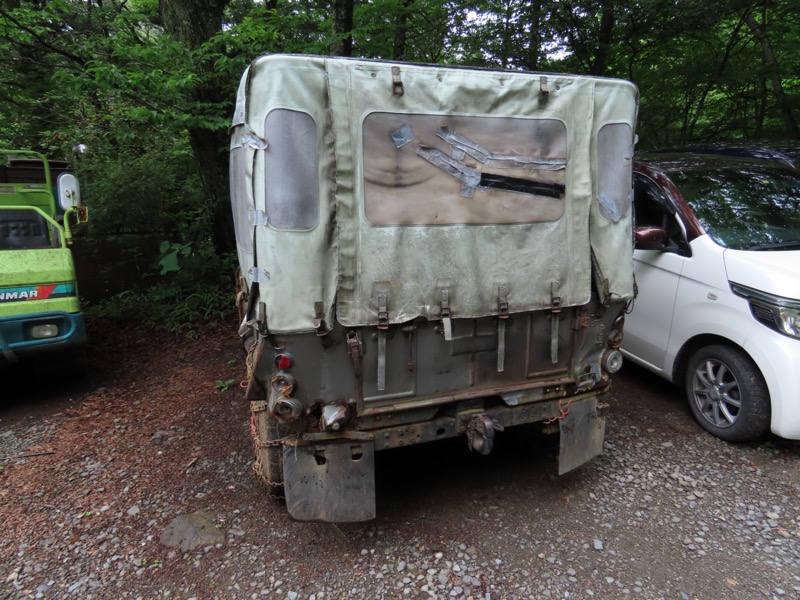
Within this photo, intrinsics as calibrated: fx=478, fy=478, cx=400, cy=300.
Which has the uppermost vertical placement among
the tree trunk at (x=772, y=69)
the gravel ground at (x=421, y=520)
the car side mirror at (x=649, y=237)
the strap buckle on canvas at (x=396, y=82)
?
the tree trunk at (x=772, y=69)

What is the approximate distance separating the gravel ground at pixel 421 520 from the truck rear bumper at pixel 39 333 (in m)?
0.70

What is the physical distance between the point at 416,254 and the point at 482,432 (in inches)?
42.3

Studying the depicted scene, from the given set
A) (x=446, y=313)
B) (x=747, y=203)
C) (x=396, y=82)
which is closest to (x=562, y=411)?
(x=446, y=313)

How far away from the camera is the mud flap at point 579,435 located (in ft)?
9.91

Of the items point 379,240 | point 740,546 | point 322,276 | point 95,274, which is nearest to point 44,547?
point 322,276

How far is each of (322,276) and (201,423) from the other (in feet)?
8.47

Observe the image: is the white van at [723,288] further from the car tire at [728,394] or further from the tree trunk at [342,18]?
the tree trunk at [342,18]

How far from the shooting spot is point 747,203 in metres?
4.03

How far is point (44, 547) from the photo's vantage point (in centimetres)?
282

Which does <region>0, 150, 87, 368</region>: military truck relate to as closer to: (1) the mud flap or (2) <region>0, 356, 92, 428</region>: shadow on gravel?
(2) <region>0, 356, 92, 428</region>: shadow on gravel

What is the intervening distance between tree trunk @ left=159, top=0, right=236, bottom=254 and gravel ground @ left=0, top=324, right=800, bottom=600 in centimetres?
372

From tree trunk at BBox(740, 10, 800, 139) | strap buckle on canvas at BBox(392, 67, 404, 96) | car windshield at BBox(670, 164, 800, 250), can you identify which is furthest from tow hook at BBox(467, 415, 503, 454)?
tree trunk at BBox(740, 10, 800, 139)

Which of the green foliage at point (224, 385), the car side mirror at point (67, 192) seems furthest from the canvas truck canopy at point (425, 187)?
the green foliage at point (224, 385)

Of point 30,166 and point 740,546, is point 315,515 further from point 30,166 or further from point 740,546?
point 30,166
